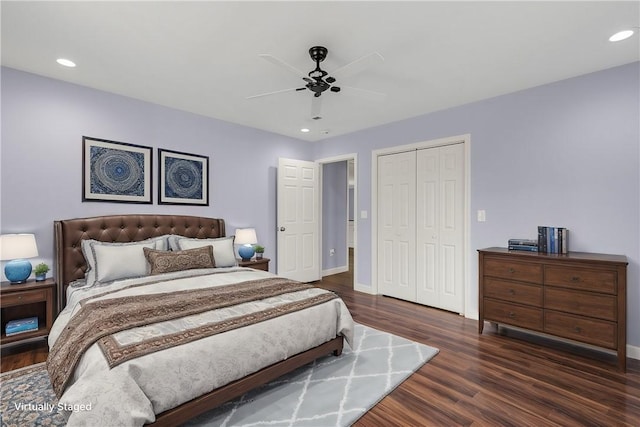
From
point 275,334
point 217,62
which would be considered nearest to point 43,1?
point 217,62

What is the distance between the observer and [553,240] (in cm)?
296

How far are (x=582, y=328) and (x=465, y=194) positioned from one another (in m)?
1.71

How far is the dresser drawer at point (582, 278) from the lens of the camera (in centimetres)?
248

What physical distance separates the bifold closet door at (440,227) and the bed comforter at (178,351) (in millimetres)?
1901

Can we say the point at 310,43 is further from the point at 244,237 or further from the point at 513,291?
the point at 513,291

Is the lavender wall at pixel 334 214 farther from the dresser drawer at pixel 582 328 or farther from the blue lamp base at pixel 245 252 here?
the dresser drawer at pixel 582 328

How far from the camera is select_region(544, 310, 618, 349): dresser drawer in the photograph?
247 centimetres

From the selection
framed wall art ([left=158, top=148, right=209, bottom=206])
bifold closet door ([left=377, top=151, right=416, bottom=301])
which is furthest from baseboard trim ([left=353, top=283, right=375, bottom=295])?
framed wall art ([left=158, top=148, right=209, bottom=206])

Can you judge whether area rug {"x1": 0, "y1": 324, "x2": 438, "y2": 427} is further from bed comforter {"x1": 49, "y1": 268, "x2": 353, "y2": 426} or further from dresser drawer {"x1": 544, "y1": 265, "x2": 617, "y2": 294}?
dresser drawer {"x1": 544, "y1": 265, "x2": 617, "y2": 294}

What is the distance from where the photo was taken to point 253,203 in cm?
475

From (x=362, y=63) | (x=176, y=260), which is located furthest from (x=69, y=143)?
(x=362, y=63)

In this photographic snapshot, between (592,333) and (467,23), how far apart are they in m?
2.64

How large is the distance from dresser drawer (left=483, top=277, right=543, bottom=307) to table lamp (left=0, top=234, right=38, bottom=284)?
4289 millimetres

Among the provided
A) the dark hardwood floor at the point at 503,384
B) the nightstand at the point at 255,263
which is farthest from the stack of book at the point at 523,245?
the nightstand at the point at 255,263
